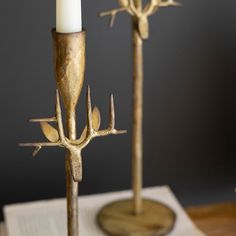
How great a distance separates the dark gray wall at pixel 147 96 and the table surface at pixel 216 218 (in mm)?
48

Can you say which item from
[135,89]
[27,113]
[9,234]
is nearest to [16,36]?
[27,113]

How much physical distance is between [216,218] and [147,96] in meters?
0.29

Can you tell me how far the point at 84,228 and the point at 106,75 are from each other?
0.98ft

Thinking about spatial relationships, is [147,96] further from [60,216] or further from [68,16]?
[68,16]

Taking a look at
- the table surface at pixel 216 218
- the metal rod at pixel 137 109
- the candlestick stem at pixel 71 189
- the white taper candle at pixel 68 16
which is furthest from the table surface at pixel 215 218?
the white taper candle at pixel 68 16

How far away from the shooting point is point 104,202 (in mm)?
1030

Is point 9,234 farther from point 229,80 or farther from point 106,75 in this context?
point 229,80

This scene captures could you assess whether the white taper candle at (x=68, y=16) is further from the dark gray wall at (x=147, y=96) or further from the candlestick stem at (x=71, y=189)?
the dark gray wall at (x=147, y=96)

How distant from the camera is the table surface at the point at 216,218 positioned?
1006mm

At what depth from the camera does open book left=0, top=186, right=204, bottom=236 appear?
3.03ft

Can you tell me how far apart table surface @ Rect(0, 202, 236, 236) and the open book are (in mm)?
55

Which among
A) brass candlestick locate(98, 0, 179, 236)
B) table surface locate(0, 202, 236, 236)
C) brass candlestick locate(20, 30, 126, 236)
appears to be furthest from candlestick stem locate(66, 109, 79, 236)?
table surface locate(0, 202, 236, 236)

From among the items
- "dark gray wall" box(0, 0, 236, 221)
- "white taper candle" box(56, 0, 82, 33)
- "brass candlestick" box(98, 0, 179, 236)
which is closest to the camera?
"white taper candle" box(56, 0, 82, 33)

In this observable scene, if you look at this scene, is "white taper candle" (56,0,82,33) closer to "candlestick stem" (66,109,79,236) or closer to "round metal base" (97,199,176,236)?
"candlestick stem" (66,109,79,236)
